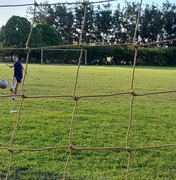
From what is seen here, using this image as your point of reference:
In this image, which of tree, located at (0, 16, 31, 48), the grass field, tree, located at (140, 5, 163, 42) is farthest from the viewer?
tree, located at (140, 5, 163, 42)

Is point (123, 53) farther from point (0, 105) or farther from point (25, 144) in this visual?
point (25, 144)

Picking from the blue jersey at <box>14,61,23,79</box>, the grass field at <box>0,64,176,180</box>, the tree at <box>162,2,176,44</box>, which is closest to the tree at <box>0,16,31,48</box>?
the blue jersey at <box>14,61,23,79</box>

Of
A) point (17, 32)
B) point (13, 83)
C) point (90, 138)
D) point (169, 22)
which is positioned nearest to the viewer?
point (90, 138)

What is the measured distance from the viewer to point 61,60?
38312 mm

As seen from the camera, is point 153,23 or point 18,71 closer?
point 18,71

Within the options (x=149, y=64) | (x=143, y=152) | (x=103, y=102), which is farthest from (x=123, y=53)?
(x=143, y=152)

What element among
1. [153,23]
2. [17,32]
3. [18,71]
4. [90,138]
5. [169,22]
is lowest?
[153,23]

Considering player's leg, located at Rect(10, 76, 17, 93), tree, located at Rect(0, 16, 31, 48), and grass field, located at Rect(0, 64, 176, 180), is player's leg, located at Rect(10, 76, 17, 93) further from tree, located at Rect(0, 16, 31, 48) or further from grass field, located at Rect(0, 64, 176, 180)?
grass field, located at Rect(0, 64, 176, 180)

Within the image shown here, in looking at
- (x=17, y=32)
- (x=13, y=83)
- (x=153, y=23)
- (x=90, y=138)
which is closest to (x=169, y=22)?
(x=153, y=23)

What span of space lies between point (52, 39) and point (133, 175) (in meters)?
23.5

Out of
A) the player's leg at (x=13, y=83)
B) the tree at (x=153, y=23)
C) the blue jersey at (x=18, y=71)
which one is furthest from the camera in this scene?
the tree at (x=153, y=23)

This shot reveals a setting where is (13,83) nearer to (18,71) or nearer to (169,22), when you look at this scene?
(18,71)

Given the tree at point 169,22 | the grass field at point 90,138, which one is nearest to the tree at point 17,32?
the grass field at point 90,138

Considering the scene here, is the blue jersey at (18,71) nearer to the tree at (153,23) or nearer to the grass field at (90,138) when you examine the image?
the grass field at (90,138)
